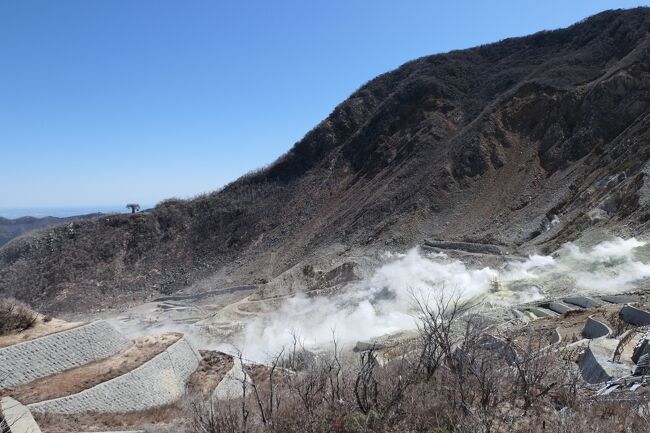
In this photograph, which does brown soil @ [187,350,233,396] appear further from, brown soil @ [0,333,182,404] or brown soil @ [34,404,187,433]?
brown soil @ [34,404,187,433]

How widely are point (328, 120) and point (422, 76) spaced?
11283 millimetres

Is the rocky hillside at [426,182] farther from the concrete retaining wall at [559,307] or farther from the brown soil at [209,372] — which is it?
the brown soil at [209,372]

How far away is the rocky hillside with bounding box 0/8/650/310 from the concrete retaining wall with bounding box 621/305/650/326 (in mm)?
9568

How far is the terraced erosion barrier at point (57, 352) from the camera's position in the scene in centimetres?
1540

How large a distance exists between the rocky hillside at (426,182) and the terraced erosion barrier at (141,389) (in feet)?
58.3

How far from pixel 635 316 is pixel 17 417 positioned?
A: 52.1ft

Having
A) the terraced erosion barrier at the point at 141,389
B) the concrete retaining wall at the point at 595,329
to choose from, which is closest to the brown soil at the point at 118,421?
the terraced erosion barrier at the point at 141,389

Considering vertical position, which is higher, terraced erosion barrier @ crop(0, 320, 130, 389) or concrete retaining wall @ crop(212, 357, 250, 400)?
terraced erosion barrier @ crop(0, 320, 130, 389)

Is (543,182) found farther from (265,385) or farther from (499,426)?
(499,426)

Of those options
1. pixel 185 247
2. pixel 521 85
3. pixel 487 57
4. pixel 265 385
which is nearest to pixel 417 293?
pixel 265 385

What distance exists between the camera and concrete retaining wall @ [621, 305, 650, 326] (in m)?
13.8

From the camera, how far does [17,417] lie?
12.1 metres

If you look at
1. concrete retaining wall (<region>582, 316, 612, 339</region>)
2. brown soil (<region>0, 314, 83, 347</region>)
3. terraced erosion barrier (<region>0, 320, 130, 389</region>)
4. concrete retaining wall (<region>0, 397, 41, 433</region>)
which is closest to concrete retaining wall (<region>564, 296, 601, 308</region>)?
concrete retaining wall (<region>582, 316, 612, 339</region>)

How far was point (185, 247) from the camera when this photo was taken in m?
49.3
